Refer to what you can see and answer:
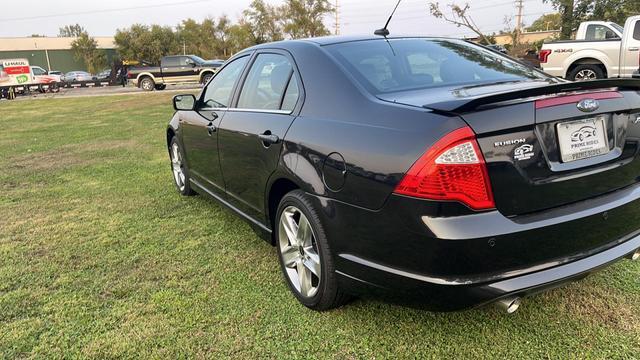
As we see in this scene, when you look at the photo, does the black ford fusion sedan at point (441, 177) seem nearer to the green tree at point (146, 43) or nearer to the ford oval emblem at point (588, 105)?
the ford oval emblem at point (588, 105)

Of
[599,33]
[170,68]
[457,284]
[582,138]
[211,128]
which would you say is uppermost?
[599,33]

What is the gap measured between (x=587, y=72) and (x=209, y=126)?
1197 centimetres

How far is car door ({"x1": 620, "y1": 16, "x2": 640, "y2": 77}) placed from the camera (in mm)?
11695

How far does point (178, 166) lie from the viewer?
211 inches

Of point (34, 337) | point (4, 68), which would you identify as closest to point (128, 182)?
point (34, 337)

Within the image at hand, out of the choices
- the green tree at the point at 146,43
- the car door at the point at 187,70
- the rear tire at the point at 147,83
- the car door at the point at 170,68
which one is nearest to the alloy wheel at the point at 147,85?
the rear tire at the point at 147,83

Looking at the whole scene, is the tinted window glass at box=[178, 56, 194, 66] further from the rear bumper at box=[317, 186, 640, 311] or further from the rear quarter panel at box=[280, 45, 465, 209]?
the rear bumper at box=[317, 186, 640, 311]

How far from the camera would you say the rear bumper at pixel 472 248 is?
200cm

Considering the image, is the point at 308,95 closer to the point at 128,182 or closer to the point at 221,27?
the point at 128,182

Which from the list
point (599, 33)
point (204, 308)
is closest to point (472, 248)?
point (204, 308)

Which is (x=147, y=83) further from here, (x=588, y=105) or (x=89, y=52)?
(x=89, y=52)

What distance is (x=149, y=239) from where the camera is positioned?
4105 mm

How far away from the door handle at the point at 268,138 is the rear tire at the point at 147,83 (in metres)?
27.2

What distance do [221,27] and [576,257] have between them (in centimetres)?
6543
